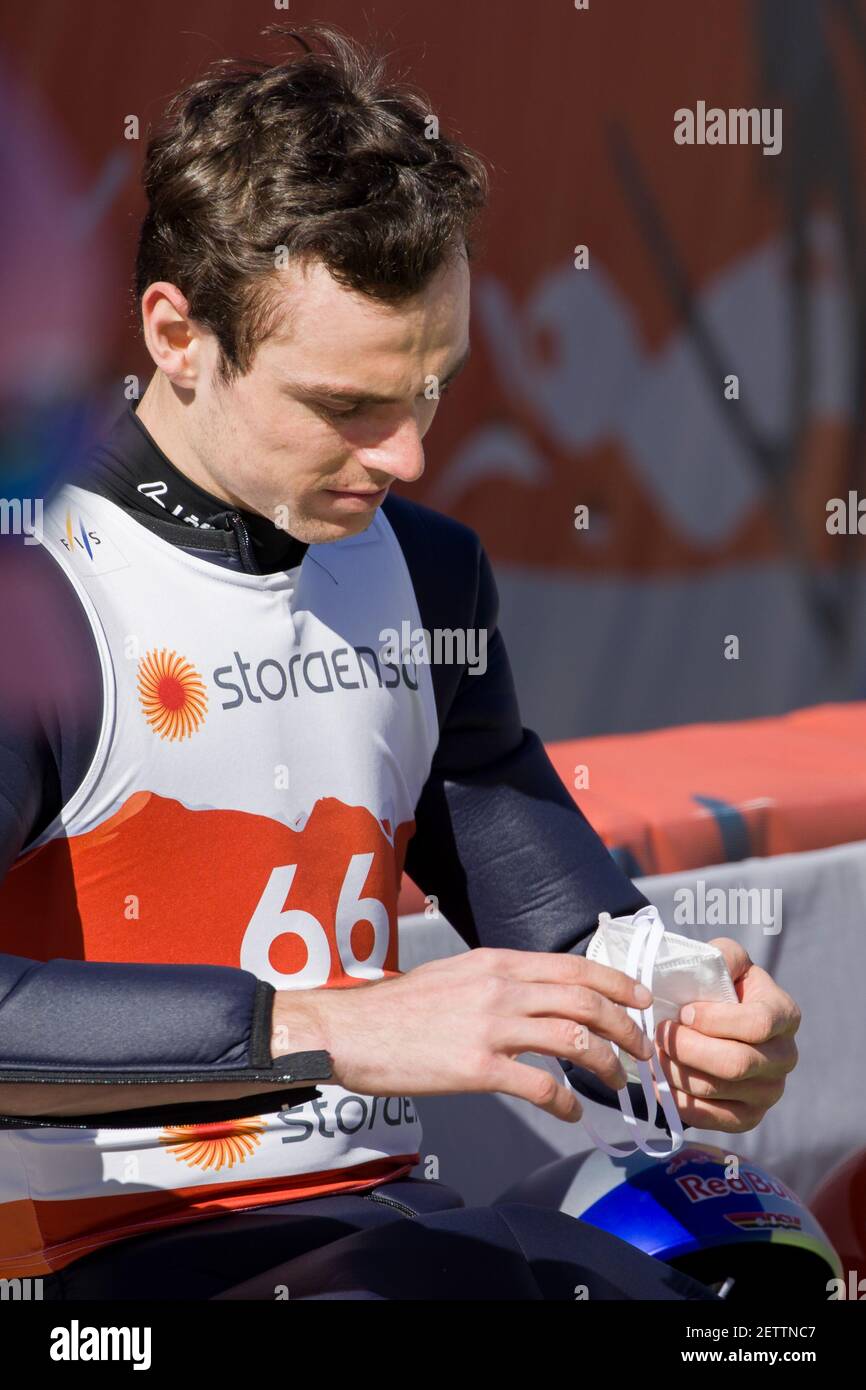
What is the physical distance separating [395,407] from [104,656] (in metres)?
0.30

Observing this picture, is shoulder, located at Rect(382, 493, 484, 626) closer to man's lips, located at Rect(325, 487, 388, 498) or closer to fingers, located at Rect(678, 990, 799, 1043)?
man's lips, located at Rect(325, 487, 388, 498)

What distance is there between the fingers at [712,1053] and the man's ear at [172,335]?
64 cm

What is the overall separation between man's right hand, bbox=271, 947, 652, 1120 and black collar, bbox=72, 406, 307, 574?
1.41ft

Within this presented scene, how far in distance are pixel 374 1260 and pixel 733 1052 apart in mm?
323

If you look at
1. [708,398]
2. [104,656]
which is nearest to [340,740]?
[104,656]

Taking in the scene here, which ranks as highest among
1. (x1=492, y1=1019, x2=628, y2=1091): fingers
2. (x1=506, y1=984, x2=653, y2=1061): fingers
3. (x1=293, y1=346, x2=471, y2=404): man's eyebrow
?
(x1=293, y1=346, x2=471, y2=404): man's eyebrow

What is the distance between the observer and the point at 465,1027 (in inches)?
40.1

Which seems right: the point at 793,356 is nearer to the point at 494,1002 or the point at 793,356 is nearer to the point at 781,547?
the point at 781,547

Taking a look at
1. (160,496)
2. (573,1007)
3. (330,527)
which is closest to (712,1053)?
(573,1007)

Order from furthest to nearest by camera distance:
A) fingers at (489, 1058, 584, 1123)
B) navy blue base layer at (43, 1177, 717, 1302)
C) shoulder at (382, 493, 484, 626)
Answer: shoulder at (382, 493, 484, 626)
navy blue base layer at (43, 1177, 717, 1302)
fingers at (489, 1058, 584, 1123)

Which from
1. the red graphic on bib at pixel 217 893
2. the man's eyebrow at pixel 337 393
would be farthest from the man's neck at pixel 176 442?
the red graphic on bib at pixel 217 893

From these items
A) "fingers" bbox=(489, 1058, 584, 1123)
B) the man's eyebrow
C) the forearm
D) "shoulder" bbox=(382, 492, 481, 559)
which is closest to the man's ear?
the man's eyebrow

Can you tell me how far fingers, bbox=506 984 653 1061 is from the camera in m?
1.03

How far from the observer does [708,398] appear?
155 inches
